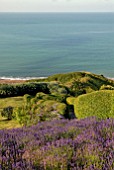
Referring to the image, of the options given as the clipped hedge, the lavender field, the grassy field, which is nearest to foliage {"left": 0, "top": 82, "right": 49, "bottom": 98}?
the grassy field

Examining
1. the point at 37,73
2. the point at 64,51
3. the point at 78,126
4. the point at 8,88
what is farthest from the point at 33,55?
the point at 78,126

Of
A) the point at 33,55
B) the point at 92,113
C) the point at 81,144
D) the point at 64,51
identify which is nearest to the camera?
the point at 81,144

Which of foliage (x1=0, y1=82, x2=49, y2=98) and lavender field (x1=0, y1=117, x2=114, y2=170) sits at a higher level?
foliage (x1=0, y1=82, x2=49, y2=98)

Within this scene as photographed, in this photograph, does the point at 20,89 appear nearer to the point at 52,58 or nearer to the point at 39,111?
the point at 39,111

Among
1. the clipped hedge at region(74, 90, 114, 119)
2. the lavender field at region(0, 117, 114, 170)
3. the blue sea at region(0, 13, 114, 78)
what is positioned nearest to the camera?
the lavender field at region(0, 117, 114, 170)

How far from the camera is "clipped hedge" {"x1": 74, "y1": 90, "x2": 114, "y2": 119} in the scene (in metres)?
15.2

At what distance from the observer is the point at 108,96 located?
1551 cm

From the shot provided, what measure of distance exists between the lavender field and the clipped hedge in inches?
363

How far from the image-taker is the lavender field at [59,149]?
14.8ft

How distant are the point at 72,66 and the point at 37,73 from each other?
1649 cm

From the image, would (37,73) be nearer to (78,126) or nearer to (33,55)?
(33,55)

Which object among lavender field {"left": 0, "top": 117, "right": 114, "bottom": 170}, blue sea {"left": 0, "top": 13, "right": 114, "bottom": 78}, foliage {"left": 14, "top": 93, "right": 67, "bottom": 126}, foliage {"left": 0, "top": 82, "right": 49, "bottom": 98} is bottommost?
lavender field {"left": 0, "top": 117, "right": 114, "bottom": 170}

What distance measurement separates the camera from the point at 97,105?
51.0 ft

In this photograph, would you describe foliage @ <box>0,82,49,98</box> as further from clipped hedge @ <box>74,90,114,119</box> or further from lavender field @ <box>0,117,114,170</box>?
lavender field @ <box>0,117,114,170</box>
